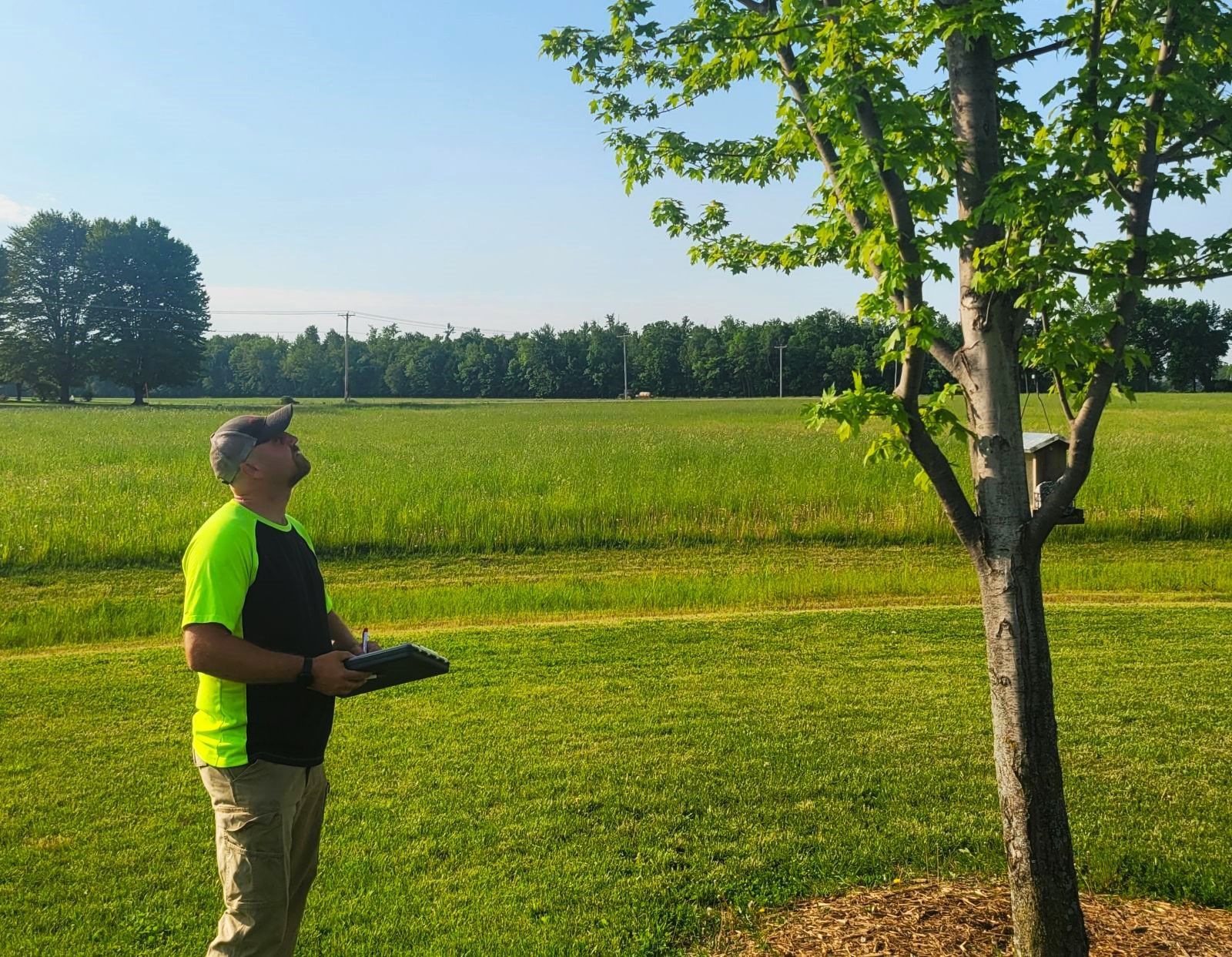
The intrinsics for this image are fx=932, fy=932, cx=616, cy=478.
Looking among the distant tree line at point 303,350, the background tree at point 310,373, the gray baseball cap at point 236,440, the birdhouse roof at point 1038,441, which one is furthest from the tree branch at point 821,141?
the background tree at point 310,373

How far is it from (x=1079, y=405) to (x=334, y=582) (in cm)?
1098

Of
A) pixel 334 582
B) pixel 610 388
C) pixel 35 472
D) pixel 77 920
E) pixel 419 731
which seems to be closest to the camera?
pixel 77 920

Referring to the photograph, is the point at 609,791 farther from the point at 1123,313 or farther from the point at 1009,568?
the point at 1123,313

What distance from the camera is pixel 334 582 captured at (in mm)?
12805

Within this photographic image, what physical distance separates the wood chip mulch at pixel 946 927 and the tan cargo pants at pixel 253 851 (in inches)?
67.1

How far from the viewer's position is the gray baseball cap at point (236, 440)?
3.11m

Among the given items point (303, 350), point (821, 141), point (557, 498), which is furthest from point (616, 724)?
point (303, 350)

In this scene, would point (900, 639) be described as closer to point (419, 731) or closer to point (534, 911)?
point (419, 731)

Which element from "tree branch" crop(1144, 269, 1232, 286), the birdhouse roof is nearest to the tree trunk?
"tree branch" crop(1144, 269, 1232, 286)

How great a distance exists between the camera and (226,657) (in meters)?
2.85

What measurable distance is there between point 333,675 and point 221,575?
1.55ft

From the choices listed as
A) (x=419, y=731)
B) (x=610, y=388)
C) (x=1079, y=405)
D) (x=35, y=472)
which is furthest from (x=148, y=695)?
(x=610, y=388)

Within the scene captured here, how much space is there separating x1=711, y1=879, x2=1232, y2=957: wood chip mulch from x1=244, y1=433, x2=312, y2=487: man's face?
245cm

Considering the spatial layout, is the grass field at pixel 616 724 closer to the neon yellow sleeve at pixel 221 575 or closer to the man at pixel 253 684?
the man at pixel 253 684
